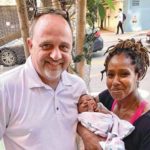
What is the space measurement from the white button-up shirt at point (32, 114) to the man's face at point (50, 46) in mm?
109

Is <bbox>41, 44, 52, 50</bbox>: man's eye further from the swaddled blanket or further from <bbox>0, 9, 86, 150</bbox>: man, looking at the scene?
the swaddled blanket

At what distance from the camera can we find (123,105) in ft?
7.02

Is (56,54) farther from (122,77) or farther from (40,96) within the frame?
(122,77)

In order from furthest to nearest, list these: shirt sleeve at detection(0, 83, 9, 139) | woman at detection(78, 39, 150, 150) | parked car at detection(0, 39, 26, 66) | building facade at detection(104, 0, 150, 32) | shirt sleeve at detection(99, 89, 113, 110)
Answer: building facade at detection(104, 0, 150, 32)
parked car at detection(0, 39, 26, 66)
shirt sleeve at detection(99, 89, 113, 110)
woman at detection(78, 39, 150, 150)
shirt sleeve at detection(0, 83, 9, 139)

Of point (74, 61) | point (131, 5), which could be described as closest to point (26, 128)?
point (74, 61)

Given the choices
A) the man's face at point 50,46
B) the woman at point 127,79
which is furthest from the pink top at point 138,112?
the man's face at point 50,46

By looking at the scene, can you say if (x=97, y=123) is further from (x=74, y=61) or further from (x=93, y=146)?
(x=74, y=61)

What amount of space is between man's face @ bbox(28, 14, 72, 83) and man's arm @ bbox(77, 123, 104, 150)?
16.3 inches

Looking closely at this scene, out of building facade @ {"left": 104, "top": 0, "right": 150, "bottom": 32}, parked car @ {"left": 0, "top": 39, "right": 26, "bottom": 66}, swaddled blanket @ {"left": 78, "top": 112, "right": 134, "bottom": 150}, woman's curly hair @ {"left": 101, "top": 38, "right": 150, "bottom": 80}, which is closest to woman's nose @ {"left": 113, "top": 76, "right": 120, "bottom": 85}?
woman's curly hair @ {"left": 101, "top": 38, "right": 150, "bottom": 80}

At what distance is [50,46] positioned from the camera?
187 centimetres

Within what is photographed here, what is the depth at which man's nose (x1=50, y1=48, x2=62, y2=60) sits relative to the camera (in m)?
1.84

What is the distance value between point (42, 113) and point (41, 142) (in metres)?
0.17

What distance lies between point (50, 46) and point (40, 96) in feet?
1.04

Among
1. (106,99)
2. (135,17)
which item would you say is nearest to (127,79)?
(106,99)
